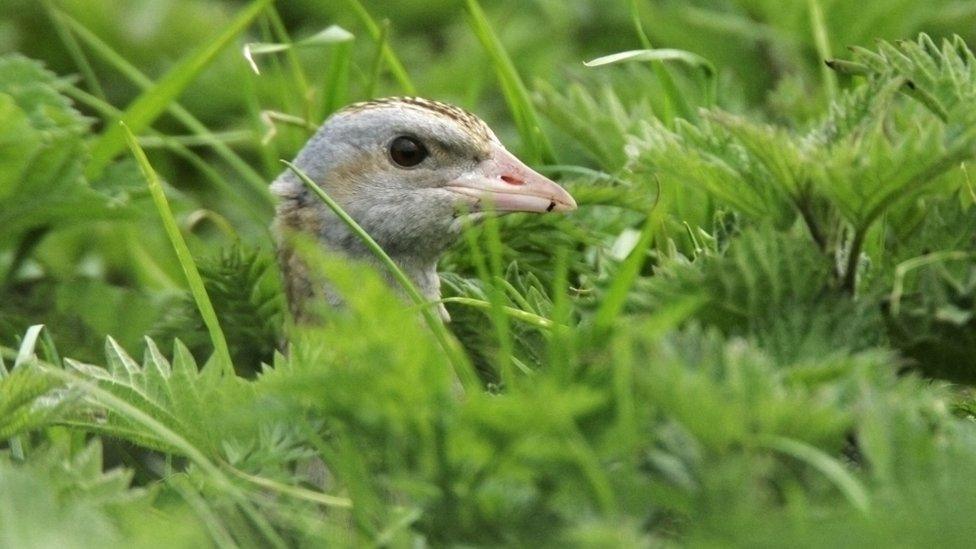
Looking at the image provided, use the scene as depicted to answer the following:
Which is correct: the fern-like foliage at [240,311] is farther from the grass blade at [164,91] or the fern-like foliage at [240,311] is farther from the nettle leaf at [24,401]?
the nettle leaf at [24,401]

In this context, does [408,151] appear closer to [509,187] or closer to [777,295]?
[509,187]

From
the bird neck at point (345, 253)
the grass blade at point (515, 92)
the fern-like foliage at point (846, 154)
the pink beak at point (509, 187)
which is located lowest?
the bird neck at point (345, 253)

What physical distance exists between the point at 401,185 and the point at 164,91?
0.65 metres

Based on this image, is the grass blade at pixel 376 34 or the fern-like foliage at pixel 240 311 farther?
the grass blade at pixel 376 34

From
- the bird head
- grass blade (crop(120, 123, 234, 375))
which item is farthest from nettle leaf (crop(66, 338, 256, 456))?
the bird head

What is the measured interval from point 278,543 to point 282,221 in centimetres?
152

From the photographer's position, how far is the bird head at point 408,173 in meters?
3.38

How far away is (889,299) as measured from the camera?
2.28m

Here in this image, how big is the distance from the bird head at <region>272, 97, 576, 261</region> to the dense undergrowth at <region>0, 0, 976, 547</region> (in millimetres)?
108

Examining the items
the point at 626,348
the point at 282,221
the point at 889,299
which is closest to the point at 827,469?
the point at 626,348

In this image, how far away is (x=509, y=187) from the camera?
10.9ft

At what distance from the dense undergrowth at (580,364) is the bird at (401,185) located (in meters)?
0.10

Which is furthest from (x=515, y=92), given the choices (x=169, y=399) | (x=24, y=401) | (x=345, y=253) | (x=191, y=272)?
(x=24, y=401)

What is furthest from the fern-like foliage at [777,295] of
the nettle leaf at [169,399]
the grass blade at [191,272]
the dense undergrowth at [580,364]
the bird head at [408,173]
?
the bird head at [408,173]
